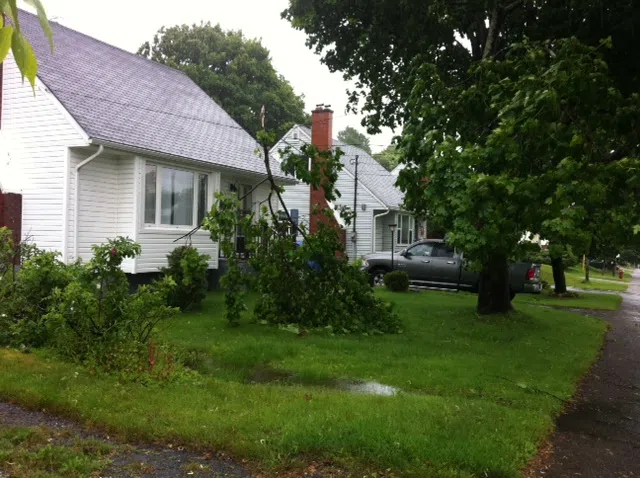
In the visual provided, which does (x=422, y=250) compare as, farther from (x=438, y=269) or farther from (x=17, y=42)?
(x=17, y=42)

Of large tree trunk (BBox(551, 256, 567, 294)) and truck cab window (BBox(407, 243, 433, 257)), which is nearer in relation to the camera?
truck cab window (BBox(407, 243, 433, 257))

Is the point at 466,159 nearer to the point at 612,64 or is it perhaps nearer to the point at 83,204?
the point at 612,64

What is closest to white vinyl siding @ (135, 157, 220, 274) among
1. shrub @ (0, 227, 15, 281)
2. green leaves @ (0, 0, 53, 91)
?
shrub @ (0, 227, 15, 281)

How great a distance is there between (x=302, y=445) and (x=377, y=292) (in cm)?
1252

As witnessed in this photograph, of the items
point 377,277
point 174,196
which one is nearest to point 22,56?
point 174,196

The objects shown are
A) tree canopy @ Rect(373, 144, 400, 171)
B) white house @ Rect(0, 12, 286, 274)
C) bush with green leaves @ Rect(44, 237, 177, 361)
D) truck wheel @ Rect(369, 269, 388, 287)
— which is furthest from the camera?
truck wheel @ Rect(369, 269, 388, 287)

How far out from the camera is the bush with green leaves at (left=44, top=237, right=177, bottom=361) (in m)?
6.54

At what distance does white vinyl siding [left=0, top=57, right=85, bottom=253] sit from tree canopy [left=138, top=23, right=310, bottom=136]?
2799 cm

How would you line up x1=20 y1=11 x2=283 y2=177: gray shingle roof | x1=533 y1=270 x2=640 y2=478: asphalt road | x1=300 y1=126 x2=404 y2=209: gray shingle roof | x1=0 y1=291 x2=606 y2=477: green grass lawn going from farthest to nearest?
x1=300 y1=126 x2=404 y2=209: gray shingle roof, x1=20 y1=11 x2=283 y2=177: gray shingle roof, x1=533 y1=270 x2=640 y2=478: asphalt road, x1=0 y1=291 x2=606 y2=477: green grass lawn

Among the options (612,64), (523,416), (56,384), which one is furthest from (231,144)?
(523,416)

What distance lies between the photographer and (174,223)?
13.4 m

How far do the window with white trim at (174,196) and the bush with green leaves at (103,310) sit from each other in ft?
18.7

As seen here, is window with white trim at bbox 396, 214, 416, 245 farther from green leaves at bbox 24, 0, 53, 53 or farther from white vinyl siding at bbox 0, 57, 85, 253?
green leaves at bbox 24, 0, 53, 53

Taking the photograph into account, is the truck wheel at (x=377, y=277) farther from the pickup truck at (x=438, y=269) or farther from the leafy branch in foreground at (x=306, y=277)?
the leafy branch in foreground at (x=306, y=277)
